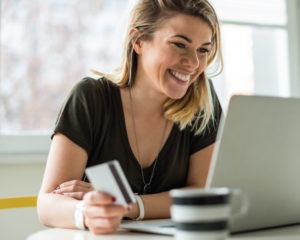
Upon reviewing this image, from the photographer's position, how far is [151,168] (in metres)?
1.55

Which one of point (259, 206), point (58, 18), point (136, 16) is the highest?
point (58, 18)

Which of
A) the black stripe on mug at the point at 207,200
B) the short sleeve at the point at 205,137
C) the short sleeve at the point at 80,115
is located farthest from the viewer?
the short sleeve at the point at 205,137

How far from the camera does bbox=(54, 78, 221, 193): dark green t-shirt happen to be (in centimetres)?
144

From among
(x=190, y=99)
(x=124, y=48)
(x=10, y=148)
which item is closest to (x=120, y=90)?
(x=124, y=48)

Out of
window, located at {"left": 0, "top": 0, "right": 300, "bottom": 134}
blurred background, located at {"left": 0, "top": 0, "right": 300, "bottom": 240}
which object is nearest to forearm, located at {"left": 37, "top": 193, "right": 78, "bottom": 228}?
blurred background, located at {"left": 0, "top": 0, "right": 300, "bottom": 240}

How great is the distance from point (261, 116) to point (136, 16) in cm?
85

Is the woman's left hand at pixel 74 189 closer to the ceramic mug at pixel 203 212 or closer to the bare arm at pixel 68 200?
the bare arm at pixel 68 200

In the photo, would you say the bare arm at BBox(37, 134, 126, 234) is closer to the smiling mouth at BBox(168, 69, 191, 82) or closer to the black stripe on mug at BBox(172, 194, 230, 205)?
the black stripe on mug at BBox(172, 194, 230, 205)

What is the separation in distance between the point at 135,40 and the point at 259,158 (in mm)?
856

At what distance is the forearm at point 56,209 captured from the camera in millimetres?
1057

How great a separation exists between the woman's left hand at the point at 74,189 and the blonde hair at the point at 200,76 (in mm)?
524

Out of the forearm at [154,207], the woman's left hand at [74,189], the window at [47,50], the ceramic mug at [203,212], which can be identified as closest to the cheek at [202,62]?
the forearm at [154,207]

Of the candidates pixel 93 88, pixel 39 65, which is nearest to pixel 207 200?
pixel 93 88

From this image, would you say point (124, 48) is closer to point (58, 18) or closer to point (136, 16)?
point (136, 16)
